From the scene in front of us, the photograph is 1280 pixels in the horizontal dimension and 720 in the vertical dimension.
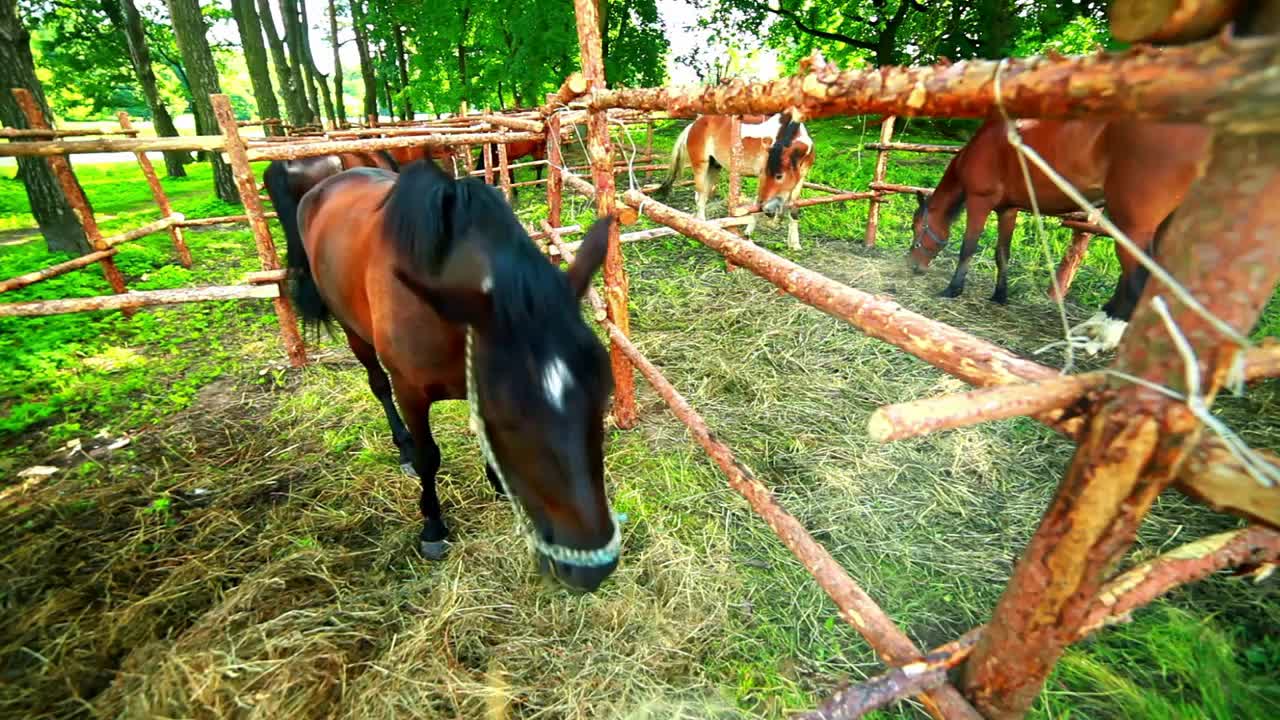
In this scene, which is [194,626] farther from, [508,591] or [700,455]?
[700,455]

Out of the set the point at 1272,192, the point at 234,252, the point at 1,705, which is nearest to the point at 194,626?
the point at 1,705

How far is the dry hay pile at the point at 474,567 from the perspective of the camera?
79.3 inches

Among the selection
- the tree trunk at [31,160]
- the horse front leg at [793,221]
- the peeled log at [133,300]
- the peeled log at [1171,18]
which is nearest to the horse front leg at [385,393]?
the peeled log at [133,300]

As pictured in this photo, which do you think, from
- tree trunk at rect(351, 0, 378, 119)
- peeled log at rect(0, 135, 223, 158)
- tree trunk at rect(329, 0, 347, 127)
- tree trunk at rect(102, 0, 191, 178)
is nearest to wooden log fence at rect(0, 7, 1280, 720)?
peeled log at rect(0, 135, 223, 158)

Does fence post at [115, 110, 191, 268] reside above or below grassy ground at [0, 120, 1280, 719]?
above

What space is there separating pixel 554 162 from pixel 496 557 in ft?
9.43

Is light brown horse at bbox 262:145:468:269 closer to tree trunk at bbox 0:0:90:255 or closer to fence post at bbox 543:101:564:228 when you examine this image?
fence post at bbox 543:101:564:228

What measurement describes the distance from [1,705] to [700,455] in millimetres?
3302

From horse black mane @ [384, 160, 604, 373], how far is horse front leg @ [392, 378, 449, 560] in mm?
891

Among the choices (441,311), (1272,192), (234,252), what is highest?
(1272,192)

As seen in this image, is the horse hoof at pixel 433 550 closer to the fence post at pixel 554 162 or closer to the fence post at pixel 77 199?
the fence post at pixel 554 162

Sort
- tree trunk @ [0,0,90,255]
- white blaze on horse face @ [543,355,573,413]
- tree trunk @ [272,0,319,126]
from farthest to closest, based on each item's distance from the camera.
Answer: tree trunk @ [272,0,319,126] → tree trunk @ [0,0,90,255] → white blaze on horse face @ [543,355,573,413]

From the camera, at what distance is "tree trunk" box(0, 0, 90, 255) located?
5980mm

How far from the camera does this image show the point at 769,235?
7516mm
